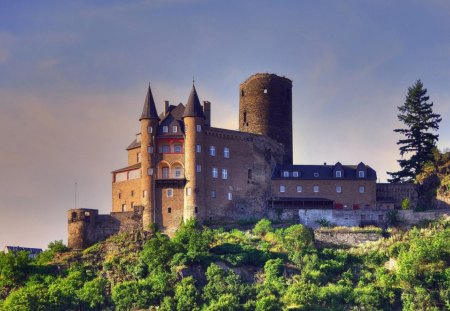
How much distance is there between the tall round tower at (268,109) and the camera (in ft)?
302

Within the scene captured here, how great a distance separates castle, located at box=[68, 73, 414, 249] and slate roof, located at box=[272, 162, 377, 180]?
0.29 ft

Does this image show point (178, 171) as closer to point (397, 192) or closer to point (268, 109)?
point (268, 109)

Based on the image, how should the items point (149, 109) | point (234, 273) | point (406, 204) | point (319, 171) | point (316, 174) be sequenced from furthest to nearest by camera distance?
1. point (319, 171)
2. point (316, 174)
3. point (406, 204)
4. point (149, 109)
5. point (234, 273)

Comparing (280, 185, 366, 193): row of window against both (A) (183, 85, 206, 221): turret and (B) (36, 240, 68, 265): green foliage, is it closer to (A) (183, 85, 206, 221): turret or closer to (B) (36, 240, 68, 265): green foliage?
(A) (183, 85, 206, 221): turret

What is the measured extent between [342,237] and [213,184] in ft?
37.9

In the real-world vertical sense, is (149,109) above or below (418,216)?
above

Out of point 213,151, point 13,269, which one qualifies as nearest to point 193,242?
Result: point 213,151

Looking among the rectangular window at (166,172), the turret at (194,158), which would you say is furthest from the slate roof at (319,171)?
the rectangular window at (166,172)

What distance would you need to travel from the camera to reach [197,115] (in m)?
82.7

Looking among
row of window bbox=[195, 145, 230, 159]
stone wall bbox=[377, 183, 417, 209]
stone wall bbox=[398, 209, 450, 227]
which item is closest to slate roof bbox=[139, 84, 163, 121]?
row of window bbox=[195, 145, 230, 159]

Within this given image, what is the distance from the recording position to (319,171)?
8919cm

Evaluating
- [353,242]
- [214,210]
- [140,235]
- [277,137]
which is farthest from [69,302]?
[277,137]

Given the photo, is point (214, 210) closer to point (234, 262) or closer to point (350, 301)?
point (234, 262)

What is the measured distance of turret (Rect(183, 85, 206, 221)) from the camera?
81.8 metres
